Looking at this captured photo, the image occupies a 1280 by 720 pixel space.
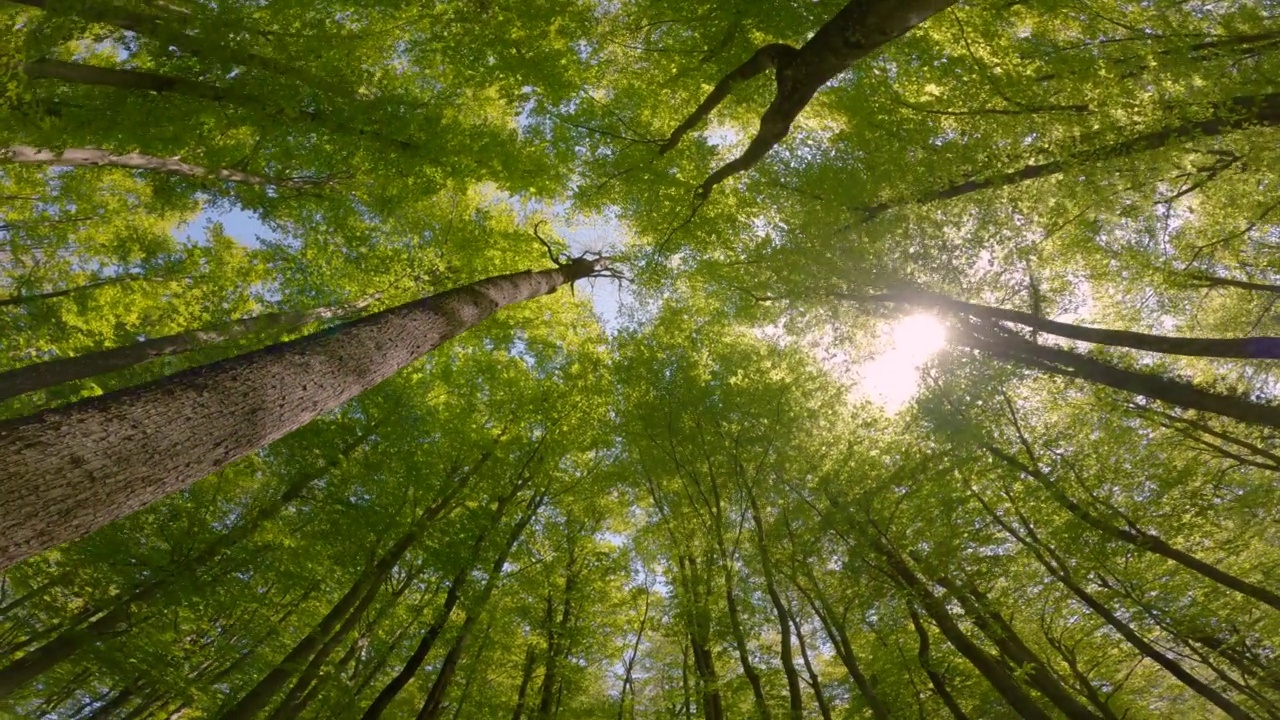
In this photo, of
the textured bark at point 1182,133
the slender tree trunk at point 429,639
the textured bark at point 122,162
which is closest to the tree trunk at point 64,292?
the textured bark at point 122,162

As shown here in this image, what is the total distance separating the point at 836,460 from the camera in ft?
27.3

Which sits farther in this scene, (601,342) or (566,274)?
(601,342)

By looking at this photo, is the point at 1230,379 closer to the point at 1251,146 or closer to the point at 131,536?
the point at 1251,146

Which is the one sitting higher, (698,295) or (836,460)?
(698,295)

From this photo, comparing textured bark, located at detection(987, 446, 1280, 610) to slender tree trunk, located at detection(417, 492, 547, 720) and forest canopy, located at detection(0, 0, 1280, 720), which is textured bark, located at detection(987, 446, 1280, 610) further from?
slender tree trunk, located at detection(417, 492, 547, 720)

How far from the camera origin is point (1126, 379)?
527cm

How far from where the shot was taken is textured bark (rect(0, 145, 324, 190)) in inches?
238

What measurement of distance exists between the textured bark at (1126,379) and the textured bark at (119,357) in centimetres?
898

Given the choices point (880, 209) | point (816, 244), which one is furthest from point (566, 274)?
point (880, 209)

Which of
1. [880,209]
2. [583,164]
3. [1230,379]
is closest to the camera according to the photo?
[880,209]

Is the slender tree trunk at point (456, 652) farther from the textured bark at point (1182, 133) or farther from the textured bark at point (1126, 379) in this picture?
the textured bark at point (1182, 133)

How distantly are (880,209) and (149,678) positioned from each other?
1013cm

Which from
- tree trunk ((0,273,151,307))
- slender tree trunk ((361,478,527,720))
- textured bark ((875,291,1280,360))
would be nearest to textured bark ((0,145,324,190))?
tree trunk ((0,273,151,307))

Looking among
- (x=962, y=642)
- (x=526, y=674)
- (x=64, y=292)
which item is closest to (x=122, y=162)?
(x=64, y=292)
